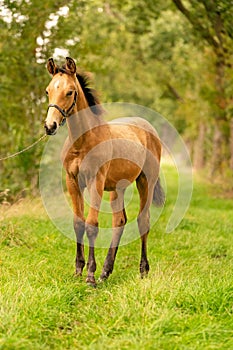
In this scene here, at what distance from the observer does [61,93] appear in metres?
5.91

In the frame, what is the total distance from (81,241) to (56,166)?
26.2ft

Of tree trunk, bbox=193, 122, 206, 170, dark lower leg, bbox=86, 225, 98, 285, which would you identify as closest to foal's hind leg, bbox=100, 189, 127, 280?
dark lower leg, bbox=86, 225, 98, 285

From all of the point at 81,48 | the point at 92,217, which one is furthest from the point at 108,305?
the point at 81,48

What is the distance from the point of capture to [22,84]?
14.8m

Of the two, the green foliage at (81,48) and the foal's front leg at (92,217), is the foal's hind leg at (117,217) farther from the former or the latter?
the green foliage at (81,48)

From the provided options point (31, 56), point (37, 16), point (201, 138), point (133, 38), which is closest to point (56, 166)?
point (31, 56)

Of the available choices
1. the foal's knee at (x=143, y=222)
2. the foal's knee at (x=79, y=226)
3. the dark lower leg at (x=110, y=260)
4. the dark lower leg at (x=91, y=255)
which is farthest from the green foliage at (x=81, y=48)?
the dark lower leg at (x=91, y=255)

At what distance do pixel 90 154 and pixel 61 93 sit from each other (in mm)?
849

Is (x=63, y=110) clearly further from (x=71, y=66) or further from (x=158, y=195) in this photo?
(x=158, y=195)

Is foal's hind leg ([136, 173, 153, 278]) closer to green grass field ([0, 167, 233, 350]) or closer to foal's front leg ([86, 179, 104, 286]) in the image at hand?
green grass field ([0, 167, 233, 350])

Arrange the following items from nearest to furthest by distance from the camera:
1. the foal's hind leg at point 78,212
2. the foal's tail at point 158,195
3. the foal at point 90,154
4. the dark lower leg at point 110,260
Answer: the foal at point 90,154 → the foal's hind leg at point 78,212 → the dark lower leg at point 110,260 → the foal's tail at point 158,195

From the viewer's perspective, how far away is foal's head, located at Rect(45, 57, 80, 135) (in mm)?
5750

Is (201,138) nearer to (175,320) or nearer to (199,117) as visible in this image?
(199,117)

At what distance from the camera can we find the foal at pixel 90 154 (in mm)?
5996
